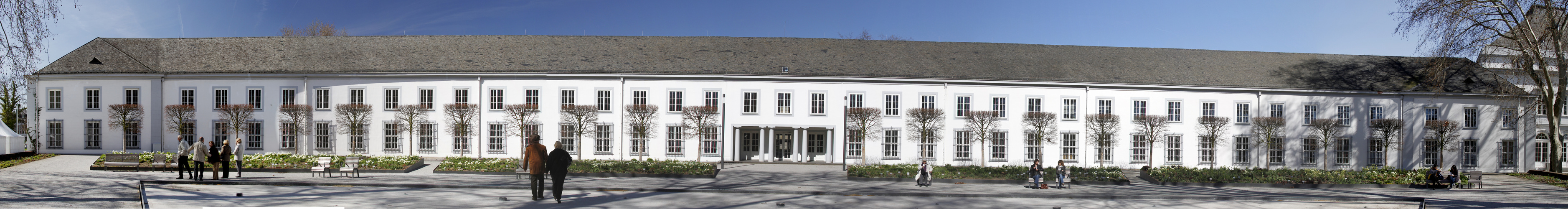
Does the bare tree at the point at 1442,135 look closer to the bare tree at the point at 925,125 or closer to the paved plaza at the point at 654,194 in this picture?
the paved plaza at the point at 654,194

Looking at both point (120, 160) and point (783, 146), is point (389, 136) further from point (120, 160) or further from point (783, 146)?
point (783, 146)

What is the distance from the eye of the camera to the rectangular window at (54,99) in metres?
29.6

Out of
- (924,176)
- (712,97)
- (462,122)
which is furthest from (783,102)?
(924,176)

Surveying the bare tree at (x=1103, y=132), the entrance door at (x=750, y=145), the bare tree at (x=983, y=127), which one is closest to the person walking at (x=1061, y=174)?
the bare tree at (x=983, y=127)

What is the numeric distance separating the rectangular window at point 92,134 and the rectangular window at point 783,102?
997 inches

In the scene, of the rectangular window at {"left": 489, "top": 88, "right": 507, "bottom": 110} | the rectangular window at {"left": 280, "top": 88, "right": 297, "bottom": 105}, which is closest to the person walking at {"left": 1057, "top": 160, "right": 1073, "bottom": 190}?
the rectangular window at {"left": 489, "top": 88, "right": 507, "bottom": 110}

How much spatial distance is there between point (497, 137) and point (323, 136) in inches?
259

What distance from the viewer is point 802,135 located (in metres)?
29.7

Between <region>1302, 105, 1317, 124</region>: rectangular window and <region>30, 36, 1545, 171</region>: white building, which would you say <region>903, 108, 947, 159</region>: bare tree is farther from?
<region>1302, 105, 1317, 124</region>: rectangular window

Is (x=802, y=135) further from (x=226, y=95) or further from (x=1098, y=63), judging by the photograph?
(x=226, y=95)

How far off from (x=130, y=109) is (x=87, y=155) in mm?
2033

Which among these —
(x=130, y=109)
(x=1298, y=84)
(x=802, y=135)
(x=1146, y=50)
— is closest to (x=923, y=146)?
(x=802, y=135)

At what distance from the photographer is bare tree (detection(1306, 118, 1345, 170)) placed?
29.7m

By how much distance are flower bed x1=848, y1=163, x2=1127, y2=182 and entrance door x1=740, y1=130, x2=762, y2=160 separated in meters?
9.48
